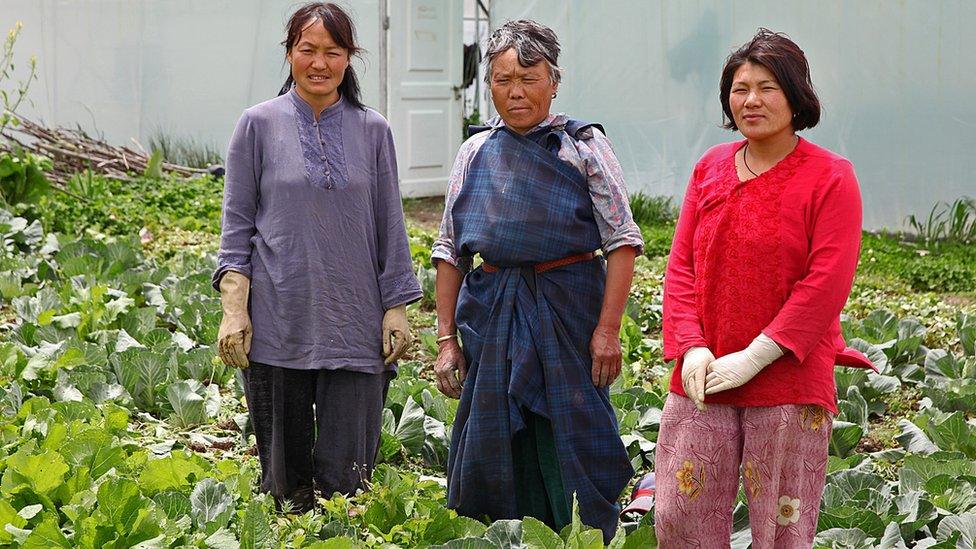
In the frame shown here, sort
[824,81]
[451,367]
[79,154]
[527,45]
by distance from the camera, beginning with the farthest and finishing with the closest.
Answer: [79,154] → [824,81] → [451,367] → [527,45]

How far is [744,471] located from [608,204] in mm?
715

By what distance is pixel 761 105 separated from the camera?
2.50 m

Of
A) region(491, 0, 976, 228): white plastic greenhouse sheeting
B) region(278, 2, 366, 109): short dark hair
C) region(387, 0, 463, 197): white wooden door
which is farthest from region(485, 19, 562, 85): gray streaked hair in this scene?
region(387, 0, 463, 197): white wooden door

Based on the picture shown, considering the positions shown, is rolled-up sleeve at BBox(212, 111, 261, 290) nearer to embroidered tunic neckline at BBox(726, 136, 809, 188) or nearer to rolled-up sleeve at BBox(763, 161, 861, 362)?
embroidered tunic neckline at BBox(726, 136, 809, 188)

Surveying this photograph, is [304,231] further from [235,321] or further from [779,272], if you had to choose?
[779,272]

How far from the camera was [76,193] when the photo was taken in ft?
28.3

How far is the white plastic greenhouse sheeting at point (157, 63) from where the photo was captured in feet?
37.4

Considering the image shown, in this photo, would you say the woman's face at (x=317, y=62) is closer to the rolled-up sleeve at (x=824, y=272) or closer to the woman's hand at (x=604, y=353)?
the woman's hand at (x=604, y=353)

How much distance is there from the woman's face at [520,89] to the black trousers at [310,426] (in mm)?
813

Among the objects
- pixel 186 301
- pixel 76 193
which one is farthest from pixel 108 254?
pixel 76 193

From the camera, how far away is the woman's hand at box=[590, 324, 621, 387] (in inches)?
115

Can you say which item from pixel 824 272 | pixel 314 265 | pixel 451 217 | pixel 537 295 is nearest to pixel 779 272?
pixel 824 272

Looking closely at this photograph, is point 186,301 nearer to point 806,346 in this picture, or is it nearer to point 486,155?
point 486,155

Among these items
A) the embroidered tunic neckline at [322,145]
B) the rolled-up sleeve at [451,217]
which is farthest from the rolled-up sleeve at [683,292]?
the embroidered tunic neckline at [322,145]
